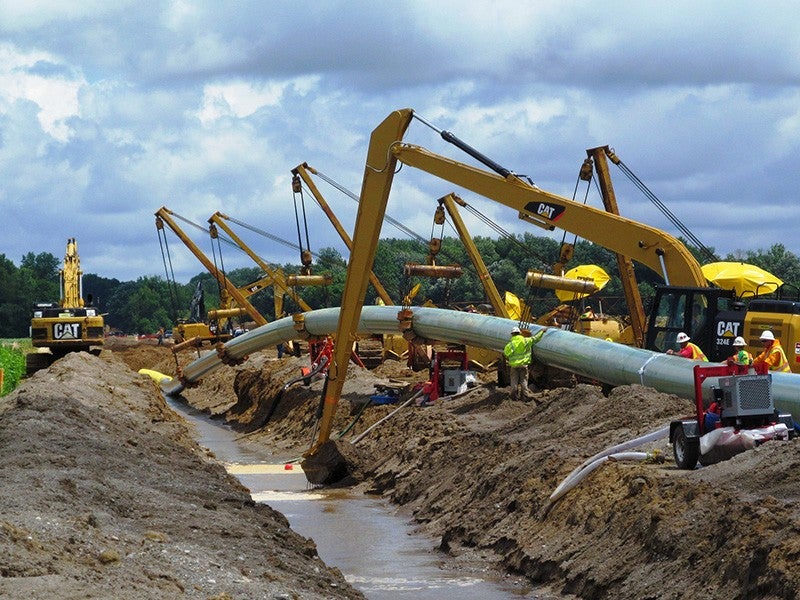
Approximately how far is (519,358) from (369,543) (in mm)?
8071

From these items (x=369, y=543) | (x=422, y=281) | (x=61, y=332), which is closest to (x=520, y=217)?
(x=369, y=543)

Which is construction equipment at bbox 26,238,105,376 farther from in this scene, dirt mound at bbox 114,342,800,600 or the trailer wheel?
the trailer wheel

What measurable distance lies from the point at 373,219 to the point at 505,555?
Result: 920cm

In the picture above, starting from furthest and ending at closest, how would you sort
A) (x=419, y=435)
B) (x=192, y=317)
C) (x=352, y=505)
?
(x=192, y=317) → (x=419, y=435) → (x=352, y=505)

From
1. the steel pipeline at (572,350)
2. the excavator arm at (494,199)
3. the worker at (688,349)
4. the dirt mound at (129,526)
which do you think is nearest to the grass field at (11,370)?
the steel pipeline at (572,350)

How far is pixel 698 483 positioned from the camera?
14.8 m

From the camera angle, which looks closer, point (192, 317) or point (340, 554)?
point (340, 554)

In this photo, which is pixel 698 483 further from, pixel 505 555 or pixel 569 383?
pixel 569 383

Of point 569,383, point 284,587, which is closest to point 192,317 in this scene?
point 569,383

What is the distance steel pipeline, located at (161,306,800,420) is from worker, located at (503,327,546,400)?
331 mm

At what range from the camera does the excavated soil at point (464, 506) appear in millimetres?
11031

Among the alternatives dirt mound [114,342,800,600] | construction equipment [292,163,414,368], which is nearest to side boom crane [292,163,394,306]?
construction equipment [292,163,414,368]

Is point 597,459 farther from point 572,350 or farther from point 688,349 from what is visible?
point 572,350

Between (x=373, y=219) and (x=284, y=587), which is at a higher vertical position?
(x=373, y=219)
